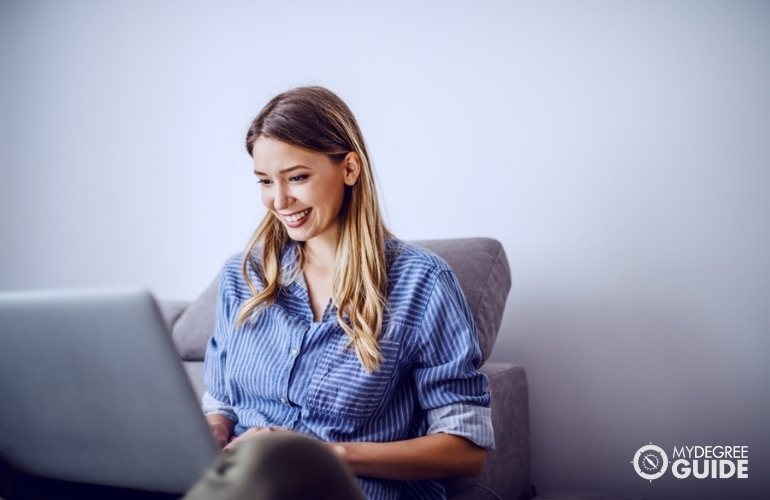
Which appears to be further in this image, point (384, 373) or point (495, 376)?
point (495, 376)

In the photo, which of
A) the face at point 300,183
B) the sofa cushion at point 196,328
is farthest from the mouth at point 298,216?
the sofa cushion at point 196,328

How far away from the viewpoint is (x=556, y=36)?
1608 mm

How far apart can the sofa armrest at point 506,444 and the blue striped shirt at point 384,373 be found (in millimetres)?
196

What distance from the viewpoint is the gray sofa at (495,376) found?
1362mm

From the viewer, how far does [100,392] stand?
653 mm

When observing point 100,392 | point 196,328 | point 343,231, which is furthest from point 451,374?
point 196,328

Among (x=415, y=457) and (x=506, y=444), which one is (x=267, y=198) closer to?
(x=415, y=457)

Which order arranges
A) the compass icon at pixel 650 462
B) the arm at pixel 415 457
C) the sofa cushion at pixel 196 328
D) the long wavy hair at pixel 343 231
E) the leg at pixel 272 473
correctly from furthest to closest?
the sofa cushion at pixel 196 328 < the compass icon at pixel 650 462 < the long wavy hair at pixel 343 231 < the arm at pixel 415 457 < the leg at pixel 272 473

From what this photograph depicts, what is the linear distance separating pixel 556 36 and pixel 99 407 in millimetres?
1316

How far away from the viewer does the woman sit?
105cm

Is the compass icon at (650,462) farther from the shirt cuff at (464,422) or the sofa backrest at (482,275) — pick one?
the shirt cuff at (464,422)

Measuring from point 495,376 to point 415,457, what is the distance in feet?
1.42

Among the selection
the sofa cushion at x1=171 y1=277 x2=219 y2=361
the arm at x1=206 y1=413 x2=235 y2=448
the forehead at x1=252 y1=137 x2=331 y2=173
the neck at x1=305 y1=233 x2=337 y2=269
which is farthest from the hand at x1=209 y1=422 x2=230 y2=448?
the sofa cushion at x1=171 y1=277 x2=219 y2=361

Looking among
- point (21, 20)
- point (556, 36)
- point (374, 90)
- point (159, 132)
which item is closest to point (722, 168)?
point (556, 36)
